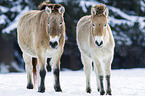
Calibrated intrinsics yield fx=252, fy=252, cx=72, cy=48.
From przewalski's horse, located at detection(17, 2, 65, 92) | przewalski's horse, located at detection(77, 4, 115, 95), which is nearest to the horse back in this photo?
przewalski's horse, located at detection(17, 2, 65, 92)

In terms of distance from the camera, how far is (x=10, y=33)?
42.1 ft

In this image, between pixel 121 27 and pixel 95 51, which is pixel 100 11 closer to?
pixel 95 51

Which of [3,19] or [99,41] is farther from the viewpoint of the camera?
[3,19]

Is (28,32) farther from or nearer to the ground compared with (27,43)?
farther from the ground

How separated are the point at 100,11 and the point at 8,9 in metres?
9.02

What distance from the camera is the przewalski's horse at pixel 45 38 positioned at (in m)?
5.90

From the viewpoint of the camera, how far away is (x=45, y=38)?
6.22 meters

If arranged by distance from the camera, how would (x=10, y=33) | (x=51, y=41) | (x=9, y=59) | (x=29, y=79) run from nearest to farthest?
(x=51, y=41)
(x=29, y=79)
(x=10, y=33)
(x=9, y=59)

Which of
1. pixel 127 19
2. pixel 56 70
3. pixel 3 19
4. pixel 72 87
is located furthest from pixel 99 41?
pixel 3 19

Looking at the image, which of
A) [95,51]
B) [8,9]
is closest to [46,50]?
[95,51]

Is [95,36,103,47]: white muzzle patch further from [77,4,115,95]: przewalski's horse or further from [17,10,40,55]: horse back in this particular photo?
[17,10,40,55]: horse back

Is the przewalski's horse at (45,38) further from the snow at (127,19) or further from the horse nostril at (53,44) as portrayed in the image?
the snow at (127,19)

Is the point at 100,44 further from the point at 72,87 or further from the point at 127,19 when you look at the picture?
the point at 127,19

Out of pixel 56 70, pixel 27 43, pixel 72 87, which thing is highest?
pixel 27 43
